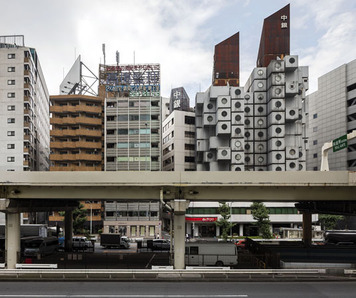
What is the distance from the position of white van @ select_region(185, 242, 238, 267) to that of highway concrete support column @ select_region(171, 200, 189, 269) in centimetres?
317

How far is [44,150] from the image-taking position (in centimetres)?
11612

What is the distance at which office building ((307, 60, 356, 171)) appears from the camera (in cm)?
9119

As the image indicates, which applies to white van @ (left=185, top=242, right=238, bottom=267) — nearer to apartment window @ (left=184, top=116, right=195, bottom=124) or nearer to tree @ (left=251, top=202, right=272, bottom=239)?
tree @ (left=251, top=202, right=272, bottom=239)

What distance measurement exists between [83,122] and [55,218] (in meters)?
24.8

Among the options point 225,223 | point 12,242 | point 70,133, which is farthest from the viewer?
point 70,133

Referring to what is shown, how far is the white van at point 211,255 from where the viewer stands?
107 feet

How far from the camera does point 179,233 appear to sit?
99.1ft

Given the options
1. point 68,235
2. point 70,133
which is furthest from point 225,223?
point 70,133

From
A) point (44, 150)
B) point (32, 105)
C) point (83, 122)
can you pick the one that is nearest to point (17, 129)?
point (32, 105)

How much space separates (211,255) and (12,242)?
18304 mm

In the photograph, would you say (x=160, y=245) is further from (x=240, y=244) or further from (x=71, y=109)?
(x=71, y=109)
